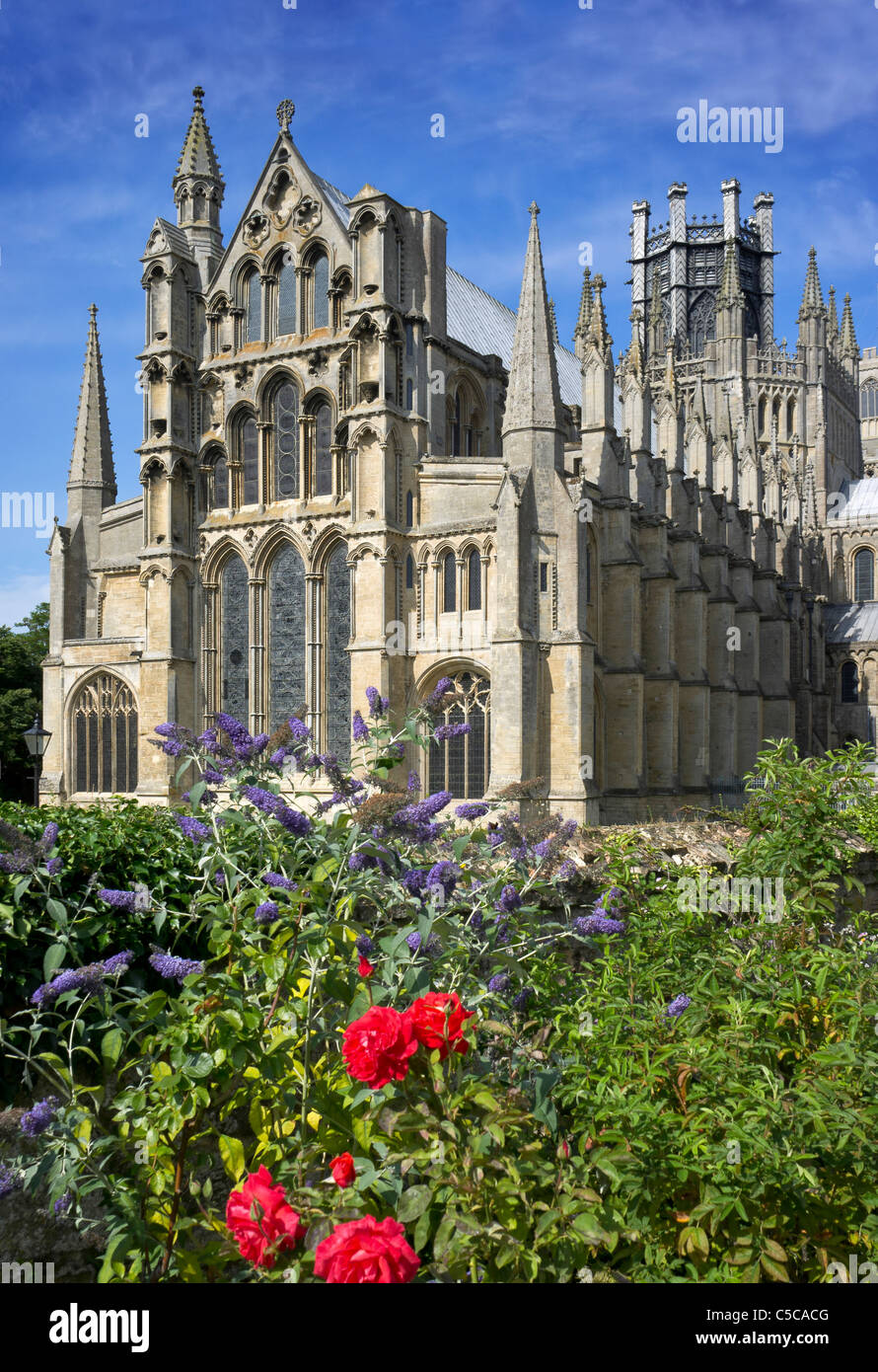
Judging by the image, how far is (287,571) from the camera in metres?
28.4

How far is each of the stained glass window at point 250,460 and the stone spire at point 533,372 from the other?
8158mm

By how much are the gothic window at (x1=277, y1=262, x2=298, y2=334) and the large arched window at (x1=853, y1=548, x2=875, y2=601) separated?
41717 millimetres

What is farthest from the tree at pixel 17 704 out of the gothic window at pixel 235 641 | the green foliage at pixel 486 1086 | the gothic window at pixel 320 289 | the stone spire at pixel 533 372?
the green foliage at pixel 486 1086

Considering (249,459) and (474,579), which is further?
(249,459)

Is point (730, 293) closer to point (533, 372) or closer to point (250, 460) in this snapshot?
point (250, 460)

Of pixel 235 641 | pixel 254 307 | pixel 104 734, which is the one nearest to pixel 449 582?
pixel 235 641

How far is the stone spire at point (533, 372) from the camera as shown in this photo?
2428 cm

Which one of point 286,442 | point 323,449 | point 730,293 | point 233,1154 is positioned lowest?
point 233,1154

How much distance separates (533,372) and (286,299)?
8625 mm

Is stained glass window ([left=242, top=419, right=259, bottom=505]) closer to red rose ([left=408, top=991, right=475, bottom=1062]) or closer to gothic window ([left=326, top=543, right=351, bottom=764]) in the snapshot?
gothic window ([left=326, top=543, right=351, bottom=764])

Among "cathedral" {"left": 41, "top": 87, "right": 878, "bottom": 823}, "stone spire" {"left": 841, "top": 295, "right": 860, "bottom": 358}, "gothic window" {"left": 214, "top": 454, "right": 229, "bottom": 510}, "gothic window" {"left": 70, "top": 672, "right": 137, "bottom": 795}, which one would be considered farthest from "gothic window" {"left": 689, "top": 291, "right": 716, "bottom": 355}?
"gothic window" {"left": 70, "top": 672, "right": 137, "bottom": 795}

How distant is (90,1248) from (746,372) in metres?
66.1

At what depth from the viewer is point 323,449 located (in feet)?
91.1

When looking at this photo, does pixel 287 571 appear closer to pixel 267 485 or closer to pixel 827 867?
pixel 267 485
